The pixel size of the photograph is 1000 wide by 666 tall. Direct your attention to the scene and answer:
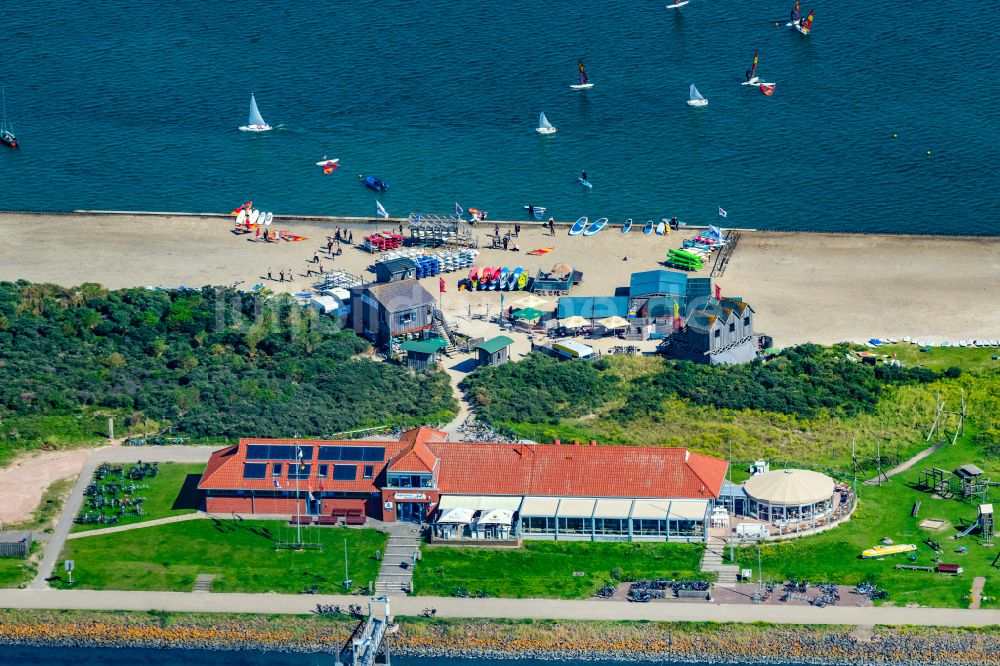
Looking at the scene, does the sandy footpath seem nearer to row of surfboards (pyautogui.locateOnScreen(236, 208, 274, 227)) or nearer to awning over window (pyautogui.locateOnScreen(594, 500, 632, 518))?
awning over window (pyautogui.locateOnScreen(594, 500, 632, 518))

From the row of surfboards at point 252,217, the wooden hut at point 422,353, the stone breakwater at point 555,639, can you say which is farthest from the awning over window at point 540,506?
the row of surfboards at point 252,217

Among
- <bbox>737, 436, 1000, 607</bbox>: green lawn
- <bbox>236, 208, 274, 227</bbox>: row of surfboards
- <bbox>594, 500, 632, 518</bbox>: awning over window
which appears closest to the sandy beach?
<bbox>236, 208, 274, 227</bbox>: row of surfboards

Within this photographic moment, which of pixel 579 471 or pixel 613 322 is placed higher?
pixel 613 322

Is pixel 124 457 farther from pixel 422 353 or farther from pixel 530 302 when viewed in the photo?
pixel 530 302

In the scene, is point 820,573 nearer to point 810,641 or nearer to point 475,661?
point 810,641

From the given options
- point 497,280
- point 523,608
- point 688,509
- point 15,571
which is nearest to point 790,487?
point 688,509
